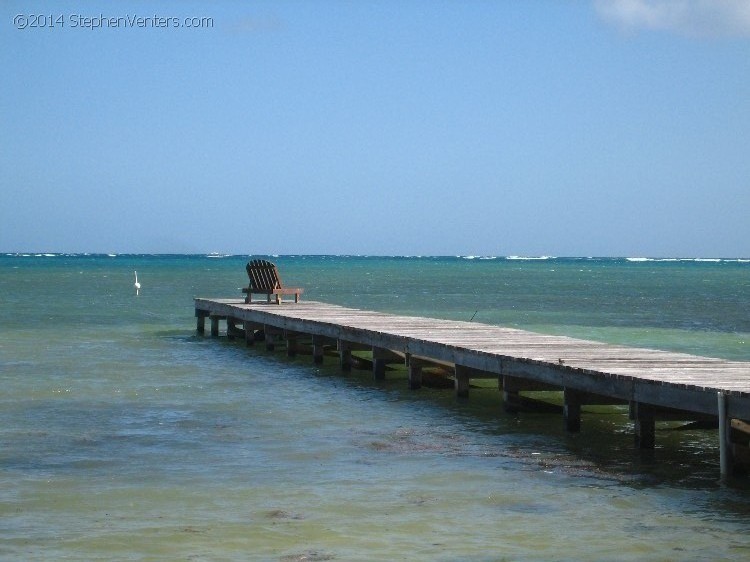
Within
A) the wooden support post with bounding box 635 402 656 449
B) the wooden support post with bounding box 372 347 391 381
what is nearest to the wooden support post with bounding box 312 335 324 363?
the wooden support post with bounding box 372 347 391 381

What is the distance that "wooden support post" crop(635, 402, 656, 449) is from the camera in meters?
10.5

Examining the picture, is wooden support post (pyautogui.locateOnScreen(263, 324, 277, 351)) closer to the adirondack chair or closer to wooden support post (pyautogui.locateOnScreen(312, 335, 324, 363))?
the adirondack chair

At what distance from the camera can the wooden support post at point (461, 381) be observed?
14.3 m

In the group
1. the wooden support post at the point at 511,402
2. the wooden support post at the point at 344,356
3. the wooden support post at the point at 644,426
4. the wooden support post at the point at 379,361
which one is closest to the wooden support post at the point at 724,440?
the wooden support post at the point at 644,426

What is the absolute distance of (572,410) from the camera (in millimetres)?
11828

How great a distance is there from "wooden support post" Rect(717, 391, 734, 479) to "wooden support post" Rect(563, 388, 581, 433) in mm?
2338

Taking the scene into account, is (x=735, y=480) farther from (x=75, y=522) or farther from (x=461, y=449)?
(x=75, y=522)

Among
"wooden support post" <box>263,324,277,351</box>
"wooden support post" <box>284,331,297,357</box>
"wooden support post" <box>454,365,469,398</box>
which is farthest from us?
"wooden support post" <box>263,324,277,351</box>

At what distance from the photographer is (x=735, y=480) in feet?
30.9

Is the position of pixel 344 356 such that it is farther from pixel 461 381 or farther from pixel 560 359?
pixel 560 359

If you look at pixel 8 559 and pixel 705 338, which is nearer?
pixel 8 559

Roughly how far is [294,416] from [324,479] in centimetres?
364

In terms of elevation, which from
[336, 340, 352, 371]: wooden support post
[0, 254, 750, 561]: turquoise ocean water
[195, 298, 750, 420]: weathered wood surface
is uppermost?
[195, 298, 750, 420]: weathered wood surface

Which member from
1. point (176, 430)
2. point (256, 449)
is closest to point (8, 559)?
point (256, 449)
